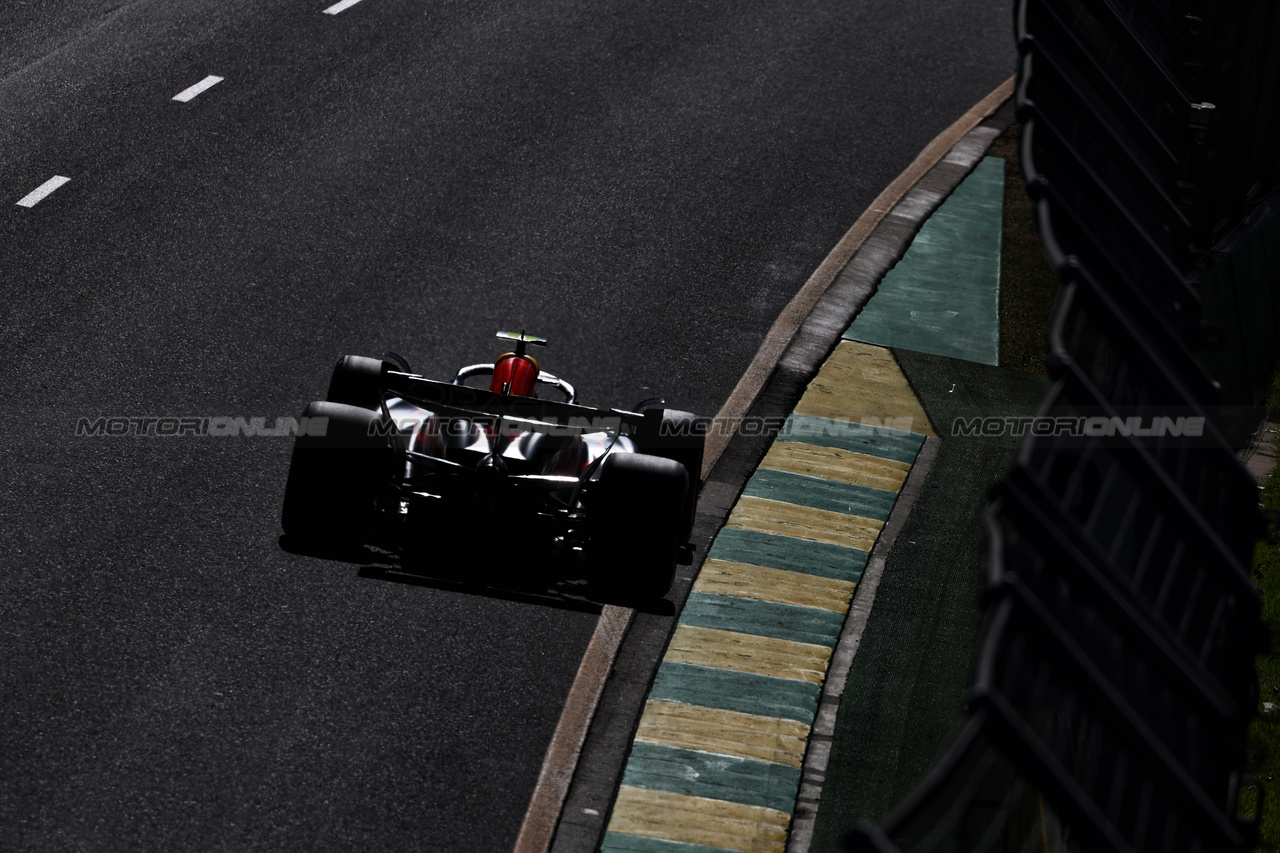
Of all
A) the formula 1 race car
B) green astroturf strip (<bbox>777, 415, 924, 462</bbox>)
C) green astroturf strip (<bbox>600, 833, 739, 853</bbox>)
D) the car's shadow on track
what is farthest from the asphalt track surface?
green astroturf strip (<bbox>777, 415, 924, 462</bbox>)

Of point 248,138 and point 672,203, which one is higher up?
point 248,138

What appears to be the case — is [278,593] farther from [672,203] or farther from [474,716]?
[672,203]

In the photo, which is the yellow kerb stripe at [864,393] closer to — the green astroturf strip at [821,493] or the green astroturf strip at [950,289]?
the green astroturf strip at [950,289]

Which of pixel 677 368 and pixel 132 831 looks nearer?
pixel 132 831

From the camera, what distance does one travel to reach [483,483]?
25.5ft

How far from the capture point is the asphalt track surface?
7516 millimetres

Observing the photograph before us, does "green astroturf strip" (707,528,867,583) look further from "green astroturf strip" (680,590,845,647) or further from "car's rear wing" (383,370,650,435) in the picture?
"car's rear wing" (383,370,650,435)

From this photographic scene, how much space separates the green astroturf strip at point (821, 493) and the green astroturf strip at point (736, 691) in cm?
178

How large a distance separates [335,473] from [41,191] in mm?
6325

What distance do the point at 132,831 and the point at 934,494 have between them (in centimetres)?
540

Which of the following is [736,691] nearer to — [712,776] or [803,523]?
[712,776]

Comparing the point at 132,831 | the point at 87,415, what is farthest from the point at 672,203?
the point at 132,831

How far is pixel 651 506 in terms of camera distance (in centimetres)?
777

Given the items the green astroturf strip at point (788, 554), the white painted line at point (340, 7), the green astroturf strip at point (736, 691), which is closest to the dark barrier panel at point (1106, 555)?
the green astroturf strip at point (736, 691)
